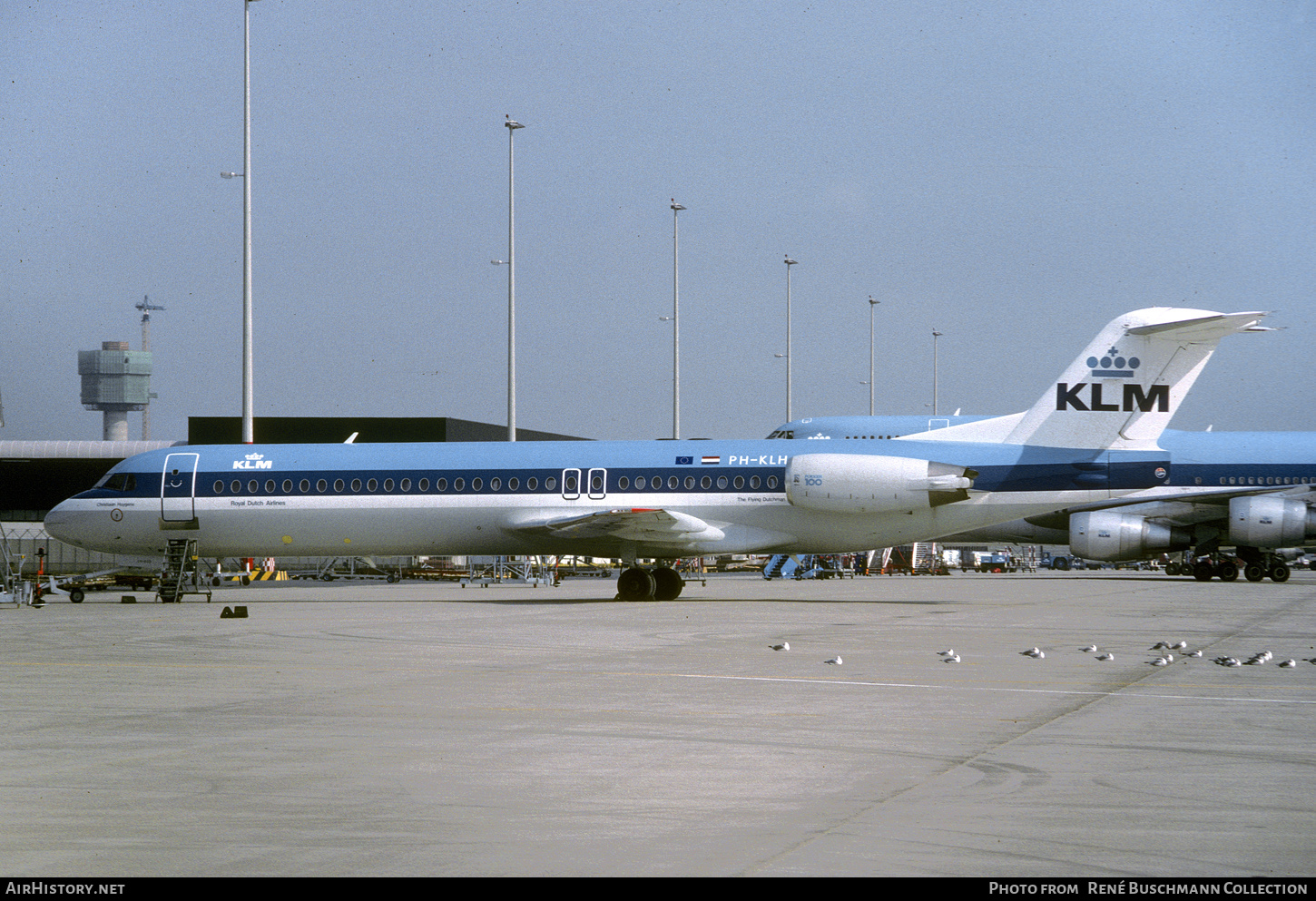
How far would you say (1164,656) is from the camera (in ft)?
52.3

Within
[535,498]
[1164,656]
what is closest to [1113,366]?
[535,498]

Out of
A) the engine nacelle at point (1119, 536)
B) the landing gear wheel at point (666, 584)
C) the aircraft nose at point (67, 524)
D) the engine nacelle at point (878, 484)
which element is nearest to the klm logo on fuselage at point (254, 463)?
the aircraft nose at point (67, 524)

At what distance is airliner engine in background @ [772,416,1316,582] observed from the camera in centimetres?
4406

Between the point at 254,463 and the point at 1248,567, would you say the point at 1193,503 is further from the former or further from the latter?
the point at 254,463

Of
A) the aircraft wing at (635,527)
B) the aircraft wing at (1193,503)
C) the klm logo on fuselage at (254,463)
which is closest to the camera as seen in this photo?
the aircraft wing at (635,527)

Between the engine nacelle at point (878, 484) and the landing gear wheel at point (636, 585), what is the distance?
445 centimetres

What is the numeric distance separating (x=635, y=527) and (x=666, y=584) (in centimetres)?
243

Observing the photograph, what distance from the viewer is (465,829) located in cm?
670

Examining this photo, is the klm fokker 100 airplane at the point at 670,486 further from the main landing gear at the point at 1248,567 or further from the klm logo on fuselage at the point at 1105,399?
the main landing gear at the point at 1248,567

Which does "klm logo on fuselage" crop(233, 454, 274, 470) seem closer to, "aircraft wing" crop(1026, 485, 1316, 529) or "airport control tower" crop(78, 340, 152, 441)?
"aircraft wing" crop(1026, 485, 1316, 529)

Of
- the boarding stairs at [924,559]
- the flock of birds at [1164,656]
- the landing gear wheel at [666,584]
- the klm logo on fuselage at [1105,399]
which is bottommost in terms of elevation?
the boarding stairs at [924,559]

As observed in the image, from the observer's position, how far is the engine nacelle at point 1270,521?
4372 centimetres

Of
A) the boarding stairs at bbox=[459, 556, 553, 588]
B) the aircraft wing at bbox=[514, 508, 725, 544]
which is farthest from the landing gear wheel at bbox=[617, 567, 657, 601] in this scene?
the boarding stairs at bbox=[459, 556, 553, 588]
